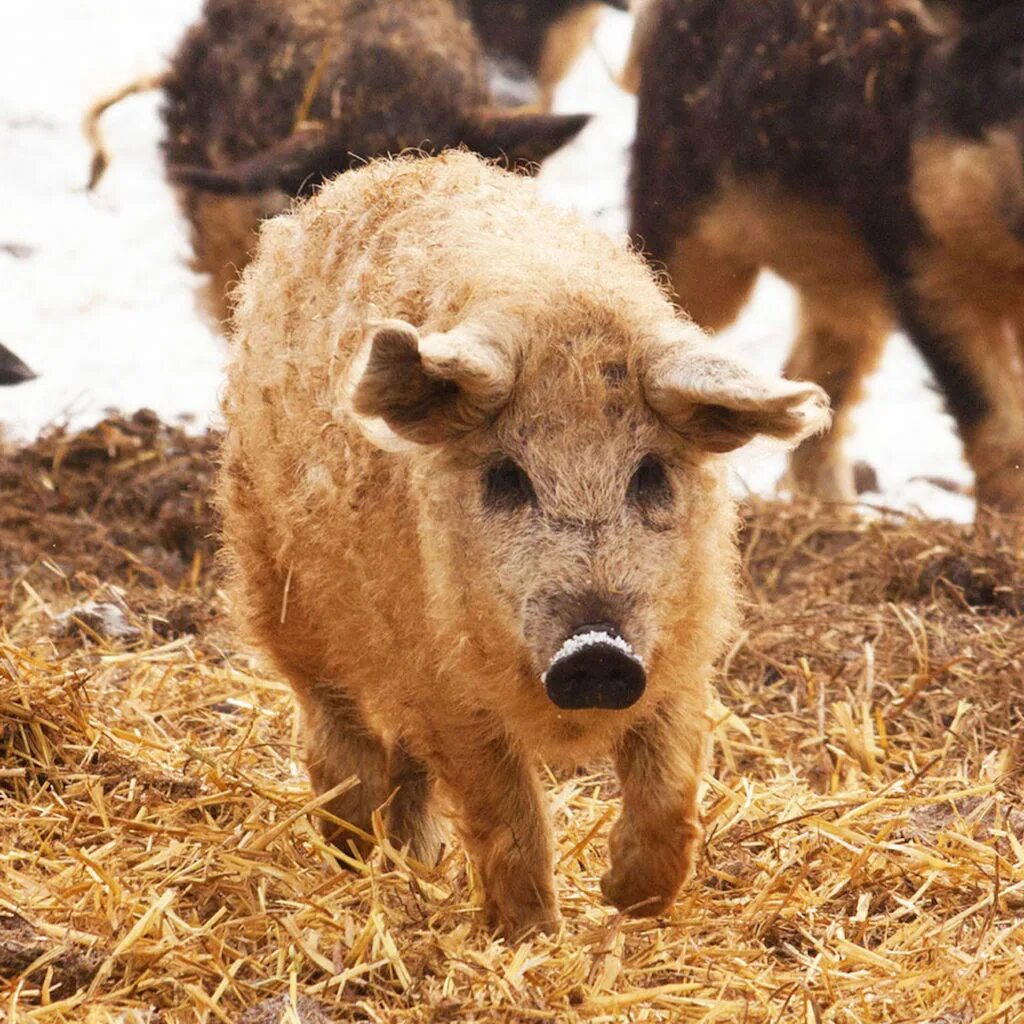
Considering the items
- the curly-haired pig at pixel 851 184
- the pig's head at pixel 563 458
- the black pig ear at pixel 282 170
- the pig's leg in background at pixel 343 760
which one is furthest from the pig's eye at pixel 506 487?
the black pig ear at pixel 282 170

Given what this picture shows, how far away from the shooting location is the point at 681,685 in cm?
409

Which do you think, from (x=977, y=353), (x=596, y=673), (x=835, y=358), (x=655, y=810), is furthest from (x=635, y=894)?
(x=835, y=358)

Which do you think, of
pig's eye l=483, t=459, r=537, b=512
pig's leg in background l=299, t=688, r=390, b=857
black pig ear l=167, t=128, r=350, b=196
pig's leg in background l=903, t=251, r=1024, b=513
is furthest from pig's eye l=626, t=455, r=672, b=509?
black pig ear l=167, t=128, r=350, b=196

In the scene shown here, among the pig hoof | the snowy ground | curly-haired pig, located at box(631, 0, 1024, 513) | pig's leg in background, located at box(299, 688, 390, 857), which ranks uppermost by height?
the pig hoof

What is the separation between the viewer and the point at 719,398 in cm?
364

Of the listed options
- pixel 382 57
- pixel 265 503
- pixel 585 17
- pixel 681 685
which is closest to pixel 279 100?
pixel 382 57

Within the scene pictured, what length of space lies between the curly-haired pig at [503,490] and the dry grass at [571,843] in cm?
30

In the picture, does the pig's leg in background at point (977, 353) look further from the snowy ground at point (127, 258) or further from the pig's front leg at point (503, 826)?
the pig's front leg at point (503, 826)

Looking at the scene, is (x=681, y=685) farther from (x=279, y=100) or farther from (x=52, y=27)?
(x=52, y=27)

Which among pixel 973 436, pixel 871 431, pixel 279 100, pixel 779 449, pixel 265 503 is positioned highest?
pixel 779 449

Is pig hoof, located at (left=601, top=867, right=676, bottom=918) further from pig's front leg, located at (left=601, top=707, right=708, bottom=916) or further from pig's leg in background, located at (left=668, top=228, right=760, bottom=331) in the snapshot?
pig's leg in background, located at (left=668, top=228, right=760, bottom=331)

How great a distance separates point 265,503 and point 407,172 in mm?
853

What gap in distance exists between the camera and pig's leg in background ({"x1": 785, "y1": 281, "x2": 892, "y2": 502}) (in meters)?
9.27

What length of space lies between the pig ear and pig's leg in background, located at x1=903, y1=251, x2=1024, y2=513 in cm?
473
